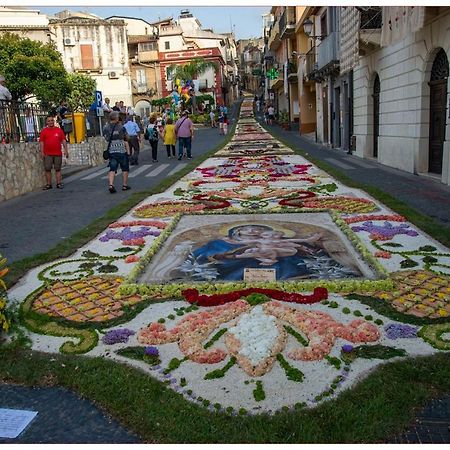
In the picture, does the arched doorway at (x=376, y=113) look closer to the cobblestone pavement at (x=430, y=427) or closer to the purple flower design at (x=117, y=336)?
the purple flower design at (x=117, y=336)

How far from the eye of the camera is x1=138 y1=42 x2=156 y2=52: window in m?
67.6

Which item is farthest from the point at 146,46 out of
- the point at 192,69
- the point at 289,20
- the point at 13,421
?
the point at 13,421

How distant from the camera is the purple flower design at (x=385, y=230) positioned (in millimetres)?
7094

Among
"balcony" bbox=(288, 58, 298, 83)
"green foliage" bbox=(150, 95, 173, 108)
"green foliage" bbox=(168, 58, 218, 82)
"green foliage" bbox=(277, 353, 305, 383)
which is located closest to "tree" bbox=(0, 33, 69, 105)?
"balcony" bbox=(288, 58, 298, 83)

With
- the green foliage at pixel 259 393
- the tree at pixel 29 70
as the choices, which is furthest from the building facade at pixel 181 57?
the green foliage at pixel 259 393

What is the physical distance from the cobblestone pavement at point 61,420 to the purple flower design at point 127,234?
413cm

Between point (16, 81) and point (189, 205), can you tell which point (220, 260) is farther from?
point (16, 81)

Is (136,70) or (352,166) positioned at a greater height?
(136,70)

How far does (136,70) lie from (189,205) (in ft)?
203

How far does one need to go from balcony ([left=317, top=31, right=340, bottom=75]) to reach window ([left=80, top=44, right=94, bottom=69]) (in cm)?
4163

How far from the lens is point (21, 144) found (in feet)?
44.5

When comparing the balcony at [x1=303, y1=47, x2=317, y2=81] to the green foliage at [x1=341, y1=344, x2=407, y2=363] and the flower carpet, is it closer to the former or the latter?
the flower carpet

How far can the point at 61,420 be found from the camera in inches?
125

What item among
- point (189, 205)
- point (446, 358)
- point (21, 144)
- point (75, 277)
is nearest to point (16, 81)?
point (21, 144)
